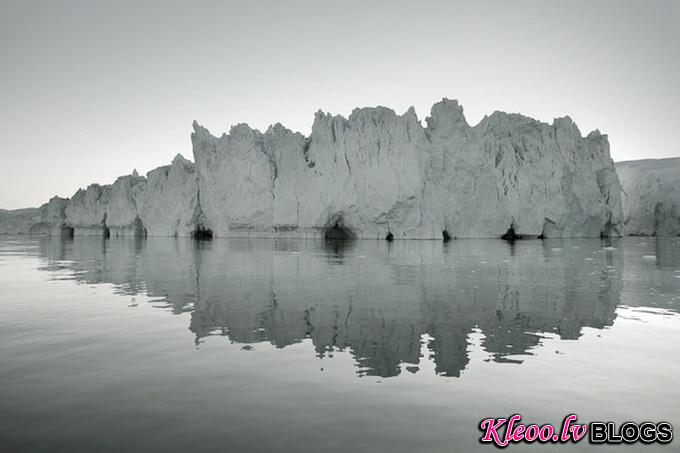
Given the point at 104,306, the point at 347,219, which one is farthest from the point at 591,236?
the point at 104,306

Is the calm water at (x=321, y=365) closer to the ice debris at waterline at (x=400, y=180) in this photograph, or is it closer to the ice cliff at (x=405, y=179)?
the ice cliff at (x=405, y=179)

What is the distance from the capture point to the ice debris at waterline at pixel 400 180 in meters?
40.2

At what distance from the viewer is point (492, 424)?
370 centimetres

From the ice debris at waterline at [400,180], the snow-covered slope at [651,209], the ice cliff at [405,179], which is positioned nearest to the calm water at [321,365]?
the ice cliff at [405,179]

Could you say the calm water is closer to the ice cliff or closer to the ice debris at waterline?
the ice cliff

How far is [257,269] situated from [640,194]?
65.8 meters

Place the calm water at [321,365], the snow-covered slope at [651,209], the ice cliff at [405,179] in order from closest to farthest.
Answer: the calm water at [321,365] → the ice cliff at [405,179] → the snow-covered slope at [651,209]

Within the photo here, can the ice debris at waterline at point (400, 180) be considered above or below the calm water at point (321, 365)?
above

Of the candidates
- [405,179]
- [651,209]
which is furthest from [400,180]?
[651,209]

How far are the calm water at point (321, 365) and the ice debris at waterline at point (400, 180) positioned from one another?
29.7 m

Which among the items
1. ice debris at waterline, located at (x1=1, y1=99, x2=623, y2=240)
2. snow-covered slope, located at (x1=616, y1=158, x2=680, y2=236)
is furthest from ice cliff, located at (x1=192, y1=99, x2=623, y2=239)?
snow-covered slope, located at (x1=616, y1=158, x2=680, y2=236)

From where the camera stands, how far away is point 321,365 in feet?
17.1

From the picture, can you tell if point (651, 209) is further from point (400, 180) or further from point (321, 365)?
point (321, 365)

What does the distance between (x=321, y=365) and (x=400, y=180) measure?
1374 inches
